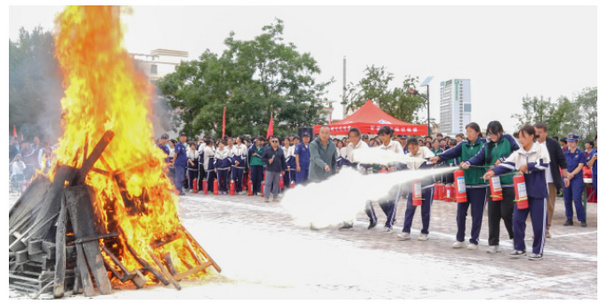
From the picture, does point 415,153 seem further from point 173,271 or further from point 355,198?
point 173,271

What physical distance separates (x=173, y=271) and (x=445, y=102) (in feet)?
85.2

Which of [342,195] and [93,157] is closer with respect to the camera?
[93,157]

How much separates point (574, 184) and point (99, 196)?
999 cm

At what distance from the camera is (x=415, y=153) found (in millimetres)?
9711

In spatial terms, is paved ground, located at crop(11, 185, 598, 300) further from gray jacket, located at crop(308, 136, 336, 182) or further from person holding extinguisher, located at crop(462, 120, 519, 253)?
gray jacket, located at crop(308, 136, 336, 182)

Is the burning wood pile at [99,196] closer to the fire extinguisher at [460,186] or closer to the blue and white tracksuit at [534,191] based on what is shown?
the fire extinguisher at [460,186]

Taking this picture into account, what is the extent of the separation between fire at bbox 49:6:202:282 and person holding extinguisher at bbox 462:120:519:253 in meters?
4.58

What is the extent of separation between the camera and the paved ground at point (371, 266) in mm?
5613

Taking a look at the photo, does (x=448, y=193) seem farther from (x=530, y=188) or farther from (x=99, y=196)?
(x=99, y=196)

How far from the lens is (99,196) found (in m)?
5.95

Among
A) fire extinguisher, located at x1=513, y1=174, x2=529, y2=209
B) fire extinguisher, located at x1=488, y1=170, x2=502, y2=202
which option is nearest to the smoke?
fire extinguisher, located at x1=488, y1=170, x2=502, y2=202

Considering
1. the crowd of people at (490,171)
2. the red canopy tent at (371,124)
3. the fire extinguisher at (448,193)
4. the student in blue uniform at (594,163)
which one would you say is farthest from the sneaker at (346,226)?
the red canopy tent at (371,124)

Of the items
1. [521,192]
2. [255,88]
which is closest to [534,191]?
[521,192]

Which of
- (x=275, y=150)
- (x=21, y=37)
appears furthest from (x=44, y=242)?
(x=21, y=37)
